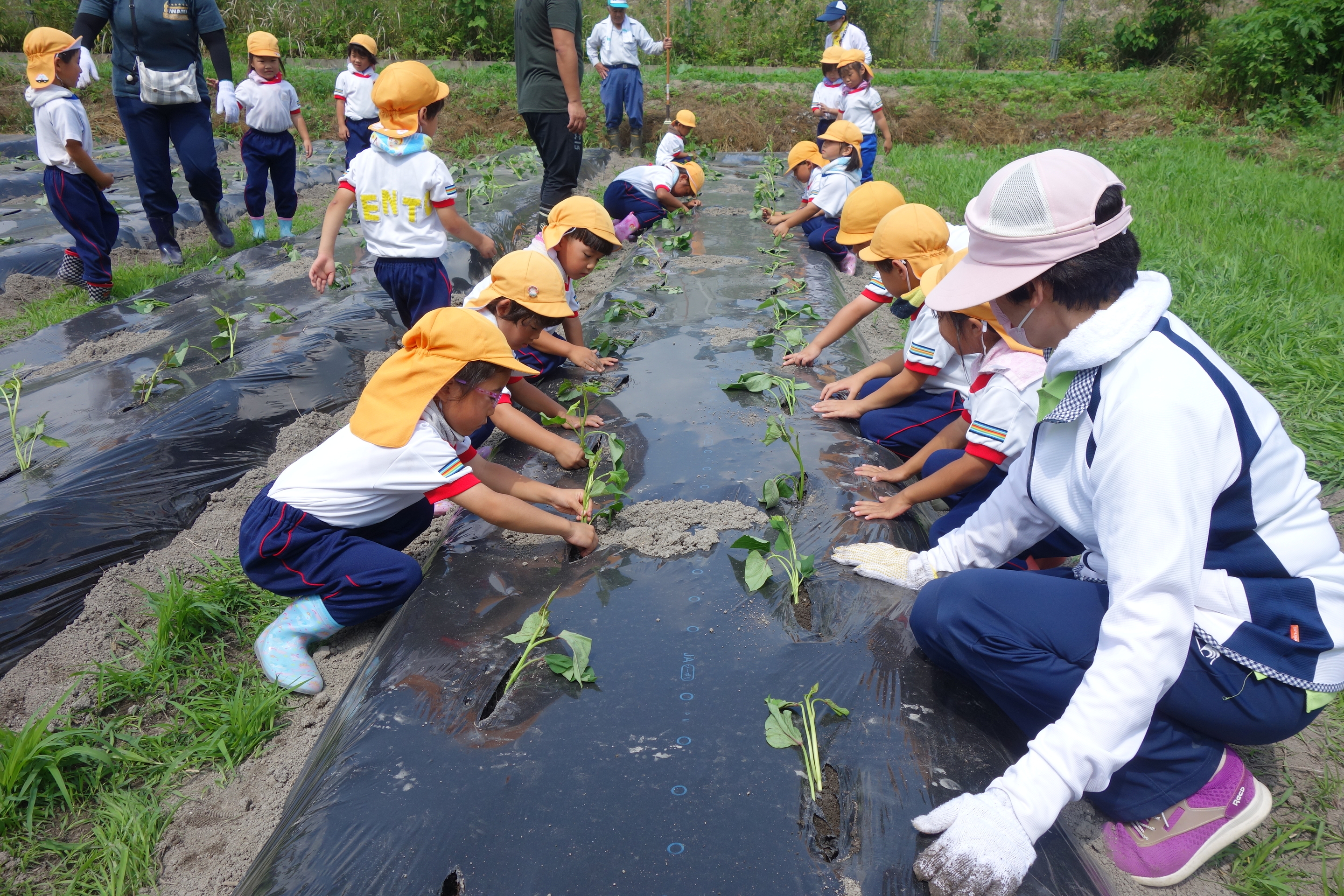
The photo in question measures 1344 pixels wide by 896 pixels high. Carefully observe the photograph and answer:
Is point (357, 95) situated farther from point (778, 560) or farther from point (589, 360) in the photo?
point (778, 560)

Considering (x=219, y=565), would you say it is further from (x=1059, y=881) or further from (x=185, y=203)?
(x=185, y=203)

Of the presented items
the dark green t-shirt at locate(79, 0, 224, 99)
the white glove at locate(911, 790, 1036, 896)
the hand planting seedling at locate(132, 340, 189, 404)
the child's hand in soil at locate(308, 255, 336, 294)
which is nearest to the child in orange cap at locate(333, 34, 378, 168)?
the dark green t-shirt at locate(79, 0, 224, 99)

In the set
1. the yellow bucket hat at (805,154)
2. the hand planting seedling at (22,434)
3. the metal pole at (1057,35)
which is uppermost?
the metal pole at (1057,35)

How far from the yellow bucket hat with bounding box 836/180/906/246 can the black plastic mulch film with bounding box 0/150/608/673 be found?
2.65 metres

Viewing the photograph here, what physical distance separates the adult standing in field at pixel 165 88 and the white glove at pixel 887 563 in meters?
5.55

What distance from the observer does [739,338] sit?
3.89m

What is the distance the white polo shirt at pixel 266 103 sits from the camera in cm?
667

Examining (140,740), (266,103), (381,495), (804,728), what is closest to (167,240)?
(266,103)

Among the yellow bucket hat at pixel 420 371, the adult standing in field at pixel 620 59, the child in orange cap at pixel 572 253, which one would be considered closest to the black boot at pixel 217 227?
the child in orange cap at pixel 572 253

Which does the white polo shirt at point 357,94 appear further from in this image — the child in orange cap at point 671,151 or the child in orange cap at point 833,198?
the child in orange cap at point 833,198

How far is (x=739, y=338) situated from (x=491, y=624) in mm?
2229

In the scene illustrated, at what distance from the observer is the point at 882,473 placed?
2.83 metres

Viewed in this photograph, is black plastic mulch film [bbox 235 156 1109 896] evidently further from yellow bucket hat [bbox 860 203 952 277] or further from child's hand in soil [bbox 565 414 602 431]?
yellow bucket hat [bbox 860 203 952 277]

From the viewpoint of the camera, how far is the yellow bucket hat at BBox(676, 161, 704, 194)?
7.37m
